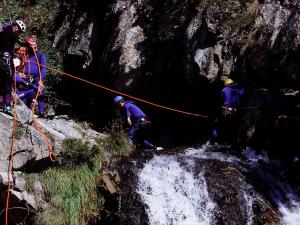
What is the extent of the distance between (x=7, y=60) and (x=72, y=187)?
276cm

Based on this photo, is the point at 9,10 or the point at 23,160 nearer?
the point at 23,160

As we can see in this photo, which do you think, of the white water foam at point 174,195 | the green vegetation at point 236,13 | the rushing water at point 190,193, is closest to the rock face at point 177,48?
the green vegetation at point 236,13

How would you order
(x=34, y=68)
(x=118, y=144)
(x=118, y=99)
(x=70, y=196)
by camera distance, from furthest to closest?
(x=118, y=99) → (x=34, y=68) → (x=118, y=144) → (x=70, y=196)

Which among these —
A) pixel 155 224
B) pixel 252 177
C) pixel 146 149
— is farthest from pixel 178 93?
pixel 155 224

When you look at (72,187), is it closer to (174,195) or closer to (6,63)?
(174,195)

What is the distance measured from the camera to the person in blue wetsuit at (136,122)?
1159cm

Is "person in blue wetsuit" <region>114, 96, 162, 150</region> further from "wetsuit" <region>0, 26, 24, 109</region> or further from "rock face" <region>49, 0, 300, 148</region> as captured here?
"wetsuit" <region>0, 26, 24, 109</region>

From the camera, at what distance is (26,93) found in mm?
10906

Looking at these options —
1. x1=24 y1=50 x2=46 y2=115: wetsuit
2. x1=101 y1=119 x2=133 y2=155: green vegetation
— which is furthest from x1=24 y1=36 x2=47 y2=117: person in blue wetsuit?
x1=101 y1=119 x2=133 y2=155: green vegetation

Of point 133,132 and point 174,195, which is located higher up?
point 133,132

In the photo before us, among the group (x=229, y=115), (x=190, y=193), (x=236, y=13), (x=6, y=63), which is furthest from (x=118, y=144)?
(x=236, y=13)

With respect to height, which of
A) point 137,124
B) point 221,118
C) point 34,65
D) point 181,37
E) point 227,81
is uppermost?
point 181,37

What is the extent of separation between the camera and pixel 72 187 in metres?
9.02

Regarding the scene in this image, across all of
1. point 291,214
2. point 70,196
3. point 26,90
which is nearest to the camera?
point 291,214
